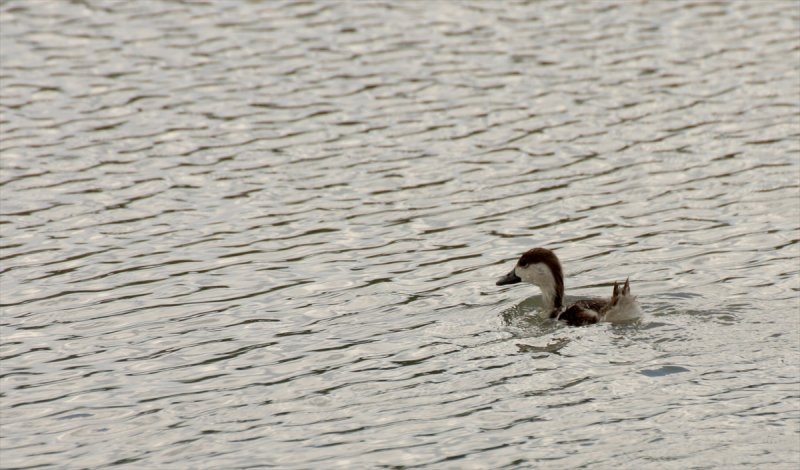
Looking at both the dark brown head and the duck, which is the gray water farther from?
the dark brown head

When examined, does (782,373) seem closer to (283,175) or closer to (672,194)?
(672,194)

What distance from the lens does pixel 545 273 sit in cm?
1516

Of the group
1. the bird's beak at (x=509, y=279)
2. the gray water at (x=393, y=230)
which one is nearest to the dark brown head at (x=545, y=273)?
the bird's beak at (x=509, y=279)

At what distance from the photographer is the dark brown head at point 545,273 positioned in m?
15.1

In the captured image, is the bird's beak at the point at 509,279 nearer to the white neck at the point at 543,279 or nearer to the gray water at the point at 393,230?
the white neck at the point at 543,279

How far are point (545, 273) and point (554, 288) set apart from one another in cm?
19

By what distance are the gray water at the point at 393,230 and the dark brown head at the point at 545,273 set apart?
0.38m

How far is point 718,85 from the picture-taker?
2283cm

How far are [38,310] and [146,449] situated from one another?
13.4ft

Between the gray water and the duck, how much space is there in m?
0.26

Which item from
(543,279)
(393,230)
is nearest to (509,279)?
(543,279)

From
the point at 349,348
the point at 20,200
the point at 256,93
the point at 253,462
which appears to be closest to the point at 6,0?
the point at 256,93

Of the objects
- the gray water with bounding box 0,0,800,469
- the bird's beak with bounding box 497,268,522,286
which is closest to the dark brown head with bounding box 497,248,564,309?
the bird's beak with bounding box 497,268,522,286

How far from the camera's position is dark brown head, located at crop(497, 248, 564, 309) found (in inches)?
595
